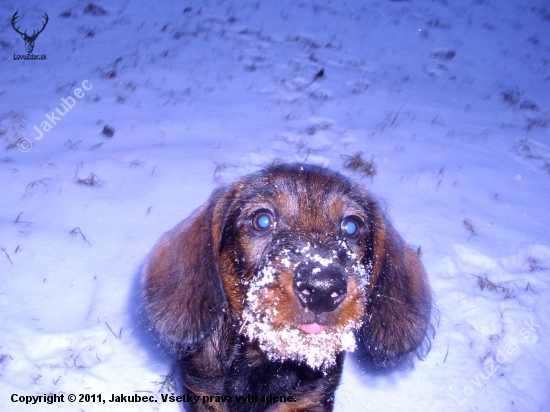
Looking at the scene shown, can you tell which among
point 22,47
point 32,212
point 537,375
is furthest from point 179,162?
point 22,47

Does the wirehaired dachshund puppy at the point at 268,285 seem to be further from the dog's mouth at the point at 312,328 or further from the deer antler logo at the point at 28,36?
the deer antler logo at the point at 28,36

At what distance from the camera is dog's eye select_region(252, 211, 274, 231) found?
7.56 feet

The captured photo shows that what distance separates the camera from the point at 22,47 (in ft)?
21.8

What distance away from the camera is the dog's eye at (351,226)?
237 centimetres

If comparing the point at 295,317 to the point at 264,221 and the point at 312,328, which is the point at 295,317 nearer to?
the point at 312,328

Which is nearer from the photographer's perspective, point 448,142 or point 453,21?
point 448,142

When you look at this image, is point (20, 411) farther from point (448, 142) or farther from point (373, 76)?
point (373, 76)

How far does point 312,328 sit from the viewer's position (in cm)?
188

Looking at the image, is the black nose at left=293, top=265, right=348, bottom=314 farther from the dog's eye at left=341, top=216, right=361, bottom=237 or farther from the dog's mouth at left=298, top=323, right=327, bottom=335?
the dog's eye at left=341, top=216, right=361, bottom=237

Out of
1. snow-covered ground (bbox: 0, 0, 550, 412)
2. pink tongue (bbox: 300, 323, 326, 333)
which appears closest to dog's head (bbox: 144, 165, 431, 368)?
pink tongue (bbox: 300, 323, 326, 333)

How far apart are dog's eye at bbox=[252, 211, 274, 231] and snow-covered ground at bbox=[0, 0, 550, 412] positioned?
120 cm

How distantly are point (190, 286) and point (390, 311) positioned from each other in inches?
44.8

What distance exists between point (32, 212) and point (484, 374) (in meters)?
3.59

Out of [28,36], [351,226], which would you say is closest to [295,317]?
[351,226]
